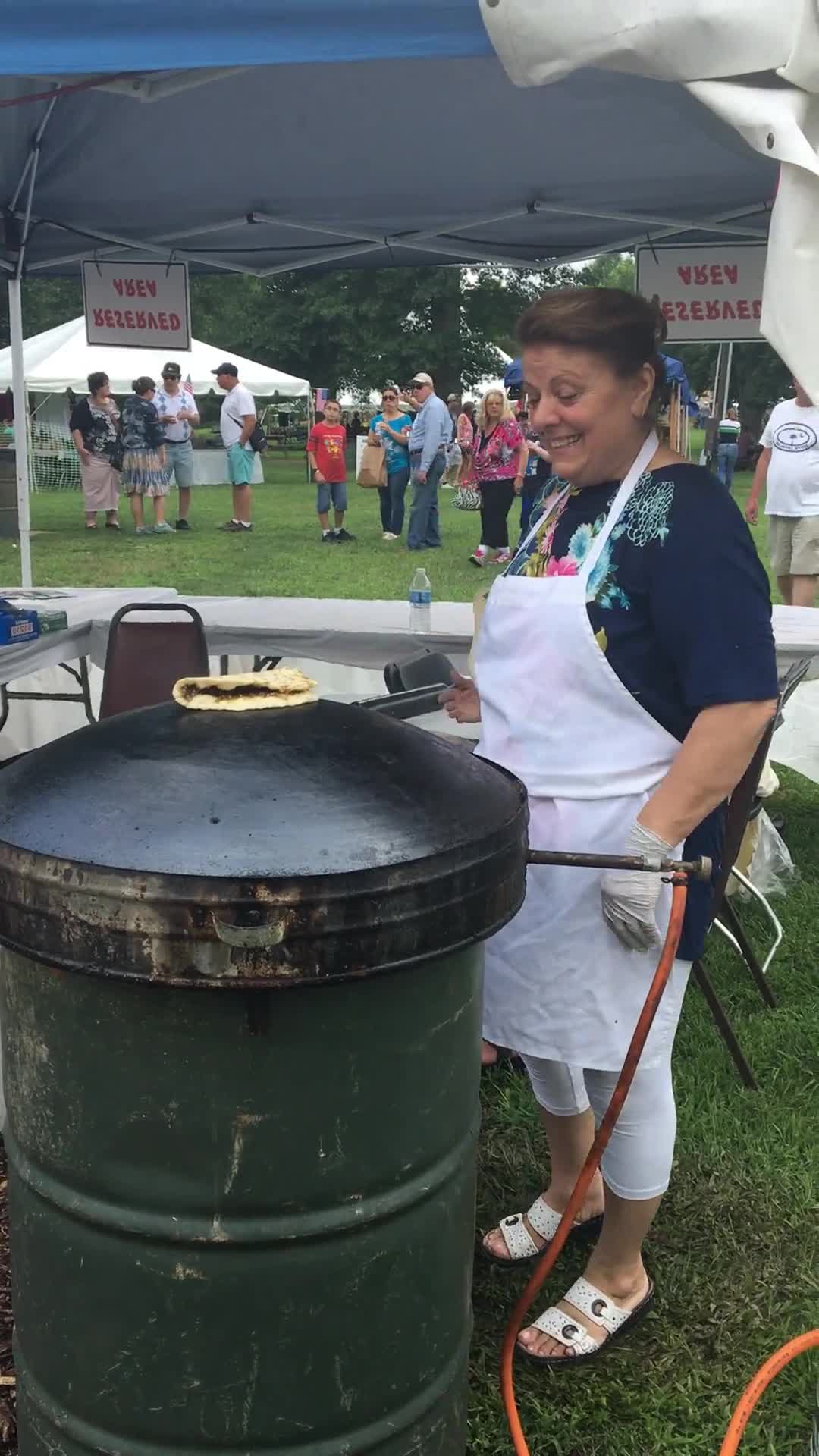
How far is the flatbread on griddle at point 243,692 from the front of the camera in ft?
5.22

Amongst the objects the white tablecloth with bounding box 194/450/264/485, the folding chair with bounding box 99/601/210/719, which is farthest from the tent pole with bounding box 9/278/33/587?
the white tablecloth with bounding box 194/450/264/485

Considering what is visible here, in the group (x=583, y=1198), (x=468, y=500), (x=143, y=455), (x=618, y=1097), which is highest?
(x=143, y=455)


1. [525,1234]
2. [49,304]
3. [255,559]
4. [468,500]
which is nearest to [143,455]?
[255,559]

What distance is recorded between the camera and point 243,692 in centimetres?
163

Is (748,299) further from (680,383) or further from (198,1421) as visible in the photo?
(198,1421)

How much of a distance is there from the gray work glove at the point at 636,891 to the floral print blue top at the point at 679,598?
0.53 feet

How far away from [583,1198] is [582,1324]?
1.46 feet

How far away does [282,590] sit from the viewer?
10.2 meters

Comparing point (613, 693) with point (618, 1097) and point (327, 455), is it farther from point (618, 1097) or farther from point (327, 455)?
point (327, 455)

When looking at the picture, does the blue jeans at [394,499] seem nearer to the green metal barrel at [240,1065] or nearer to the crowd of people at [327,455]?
the crowd of people at [327,455]

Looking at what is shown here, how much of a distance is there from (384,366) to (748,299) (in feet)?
104

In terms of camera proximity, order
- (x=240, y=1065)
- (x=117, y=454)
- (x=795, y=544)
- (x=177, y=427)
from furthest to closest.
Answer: (x=177, y=427), (x=117, y=454), (x=795, y=544), (x=240, y=1065)

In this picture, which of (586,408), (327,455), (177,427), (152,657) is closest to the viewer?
(586,408)

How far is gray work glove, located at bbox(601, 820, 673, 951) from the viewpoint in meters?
1.80
